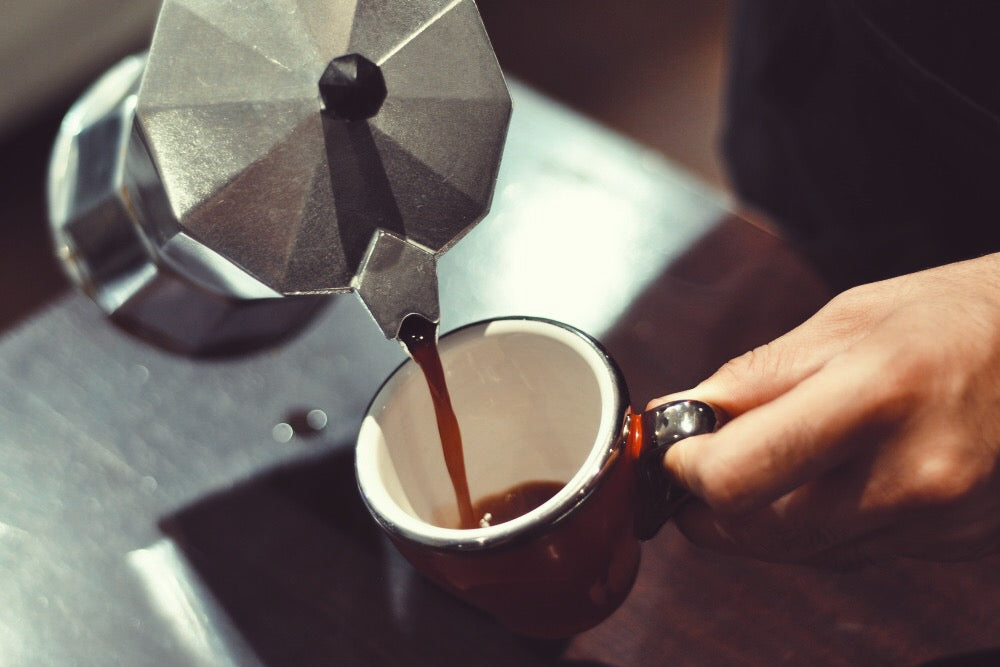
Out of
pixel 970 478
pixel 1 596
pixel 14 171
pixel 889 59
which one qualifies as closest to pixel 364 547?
pixel 1 596

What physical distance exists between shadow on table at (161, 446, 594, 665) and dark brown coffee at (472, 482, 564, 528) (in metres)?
0.06

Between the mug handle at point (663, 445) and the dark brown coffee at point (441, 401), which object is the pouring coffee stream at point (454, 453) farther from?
the mug handle at point (663, 445)

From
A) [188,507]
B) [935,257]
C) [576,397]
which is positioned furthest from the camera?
[935,257]

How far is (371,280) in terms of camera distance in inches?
16.2

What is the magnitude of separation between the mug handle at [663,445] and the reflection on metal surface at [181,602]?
279 mm

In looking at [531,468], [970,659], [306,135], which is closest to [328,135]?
[306,135]

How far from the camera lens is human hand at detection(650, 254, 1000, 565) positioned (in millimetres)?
416

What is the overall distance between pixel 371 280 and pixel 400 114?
8 cm

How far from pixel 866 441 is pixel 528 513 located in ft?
0.54

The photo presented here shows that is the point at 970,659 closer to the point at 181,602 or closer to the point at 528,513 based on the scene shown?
the point at 528,513

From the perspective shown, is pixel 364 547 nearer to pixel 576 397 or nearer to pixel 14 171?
pixel 576 397

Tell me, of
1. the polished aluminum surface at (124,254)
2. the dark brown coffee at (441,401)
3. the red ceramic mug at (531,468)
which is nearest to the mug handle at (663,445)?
the red ceramic mug at (531,468)

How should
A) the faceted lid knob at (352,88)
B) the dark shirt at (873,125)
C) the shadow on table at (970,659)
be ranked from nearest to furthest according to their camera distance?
the faceted lid knob at (352,88) < the shadow on table at (970,659) < the dark shirt at (873,125)

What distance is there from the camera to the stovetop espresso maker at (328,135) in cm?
41
